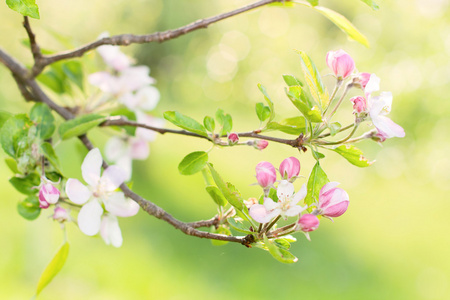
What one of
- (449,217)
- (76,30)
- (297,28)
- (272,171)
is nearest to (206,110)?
(297,28)

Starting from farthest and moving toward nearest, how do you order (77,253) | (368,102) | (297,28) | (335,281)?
(297,28), (335,281), (77,253), (368,102)

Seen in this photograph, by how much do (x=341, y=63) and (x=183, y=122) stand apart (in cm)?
18

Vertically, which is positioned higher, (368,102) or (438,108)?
(438,108)

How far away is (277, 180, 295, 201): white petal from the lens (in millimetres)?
511

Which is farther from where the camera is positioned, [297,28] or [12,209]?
[297,28]

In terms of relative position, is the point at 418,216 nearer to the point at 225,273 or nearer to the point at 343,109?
the point at 343,109

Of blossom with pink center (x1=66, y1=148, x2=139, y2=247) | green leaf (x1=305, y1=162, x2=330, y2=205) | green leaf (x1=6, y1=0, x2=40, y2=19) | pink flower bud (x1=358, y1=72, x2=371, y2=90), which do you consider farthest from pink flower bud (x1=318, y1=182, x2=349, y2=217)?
green leaf (x1=6, y1=0, x2=40, y2=19)

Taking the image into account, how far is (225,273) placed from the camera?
10.6 feet

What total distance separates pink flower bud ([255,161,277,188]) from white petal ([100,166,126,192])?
0.19m

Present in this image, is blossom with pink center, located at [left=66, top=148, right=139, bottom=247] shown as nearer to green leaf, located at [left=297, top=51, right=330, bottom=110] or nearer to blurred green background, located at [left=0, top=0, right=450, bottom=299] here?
green leaf, located at [left=297, top=51, right=330, bottom=110]

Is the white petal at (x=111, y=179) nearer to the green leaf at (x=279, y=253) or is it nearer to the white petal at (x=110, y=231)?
the white petal at (x=110, y=231)

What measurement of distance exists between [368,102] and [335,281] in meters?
2.90

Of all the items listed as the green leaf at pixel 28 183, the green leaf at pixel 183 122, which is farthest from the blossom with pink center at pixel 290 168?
the green leaf at pixel 28 183

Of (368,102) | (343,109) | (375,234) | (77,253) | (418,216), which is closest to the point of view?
(368,102)
